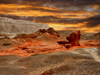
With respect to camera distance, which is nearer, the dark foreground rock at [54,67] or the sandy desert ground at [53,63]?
the dark foreground rock at [54,67]

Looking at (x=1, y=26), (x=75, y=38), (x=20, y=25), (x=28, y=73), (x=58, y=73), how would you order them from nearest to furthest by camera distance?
(x=58, y=73)
(x=28, y=73)
(x=75, y=38)
(x=1, y=26)
(x=20, y=25)

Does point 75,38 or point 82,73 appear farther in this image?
point 75,38

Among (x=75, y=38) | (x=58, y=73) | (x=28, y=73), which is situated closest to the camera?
(x=58, y=73)

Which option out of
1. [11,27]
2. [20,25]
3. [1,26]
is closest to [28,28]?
[20,25]

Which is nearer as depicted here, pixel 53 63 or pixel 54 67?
pixel 54 67

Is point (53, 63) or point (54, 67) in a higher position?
point (54, 67)

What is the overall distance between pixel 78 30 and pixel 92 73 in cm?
1778

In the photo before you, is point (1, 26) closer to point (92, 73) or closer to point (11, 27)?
point (11, 27)

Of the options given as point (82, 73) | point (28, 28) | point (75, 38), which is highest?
point (82, 73)

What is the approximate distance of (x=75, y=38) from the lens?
22062 mm

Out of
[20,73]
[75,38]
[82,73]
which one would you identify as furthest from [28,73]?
[75,38]

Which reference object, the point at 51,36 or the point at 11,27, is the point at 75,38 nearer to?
the point at 51,36

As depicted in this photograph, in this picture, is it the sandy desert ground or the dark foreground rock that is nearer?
the dark foreground rock

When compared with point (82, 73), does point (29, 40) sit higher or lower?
lower
